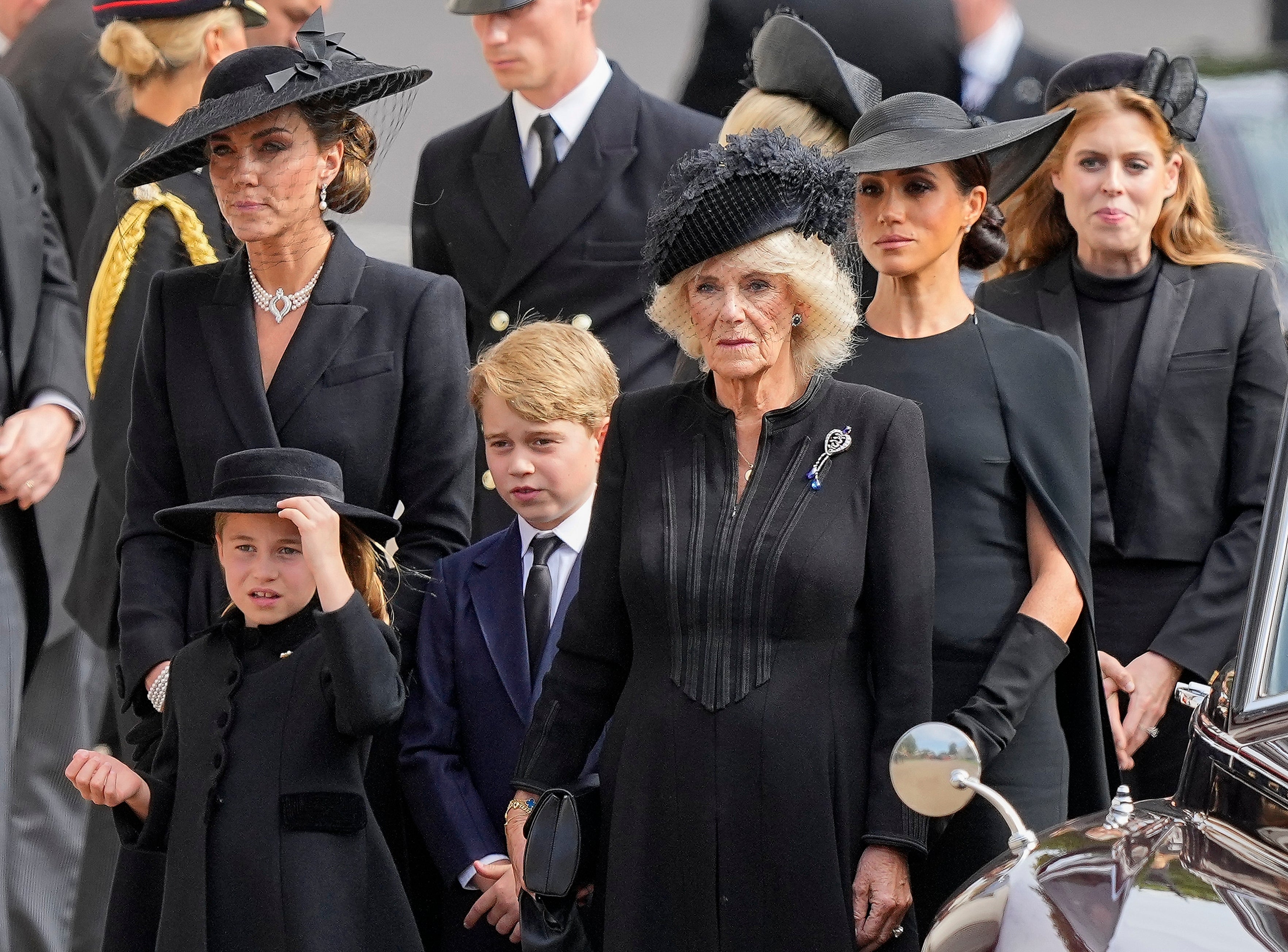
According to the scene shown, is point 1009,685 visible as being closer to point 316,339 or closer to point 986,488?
point 986,488

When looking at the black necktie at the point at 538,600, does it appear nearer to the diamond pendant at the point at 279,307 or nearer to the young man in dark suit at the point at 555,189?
the diamond pendant at the point at 279,307

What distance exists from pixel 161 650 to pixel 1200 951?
2197mm

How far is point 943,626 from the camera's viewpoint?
3338 mm

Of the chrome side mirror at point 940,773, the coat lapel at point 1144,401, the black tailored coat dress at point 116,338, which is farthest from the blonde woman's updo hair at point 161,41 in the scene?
the chrome side mirror at point 940,773

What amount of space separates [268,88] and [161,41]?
1189 millimetres

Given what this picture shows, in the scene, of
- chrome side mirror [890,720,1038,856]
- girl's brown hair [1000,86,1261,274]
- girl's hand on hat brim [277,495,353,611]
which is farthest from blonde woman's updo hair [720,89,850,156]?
chrome side mirror [890,720,1038,856]

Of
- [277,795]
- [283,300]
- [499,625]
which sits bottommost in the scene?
[277,795]

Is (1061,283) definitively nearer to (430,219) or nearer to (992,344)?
(992,344)

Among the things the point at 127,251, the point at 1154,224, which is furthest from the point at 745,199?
the point at 127,251

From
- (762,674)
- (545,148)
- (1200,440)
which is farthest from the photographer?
(545,148)

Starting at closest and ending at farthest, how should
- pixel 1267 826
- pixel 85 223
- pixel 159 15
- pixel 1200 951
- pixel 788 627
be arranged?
1. pixel 1200 951
2. pixel 1267 826
3. pixel 788 627
4. pixel 159 15
5. pixel 85 223

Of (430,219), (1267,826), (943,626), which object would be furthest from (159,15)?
(1267,826)

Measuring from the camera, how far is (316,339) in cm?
362

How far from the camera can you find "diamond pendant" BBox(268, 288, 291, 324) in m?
3.67
